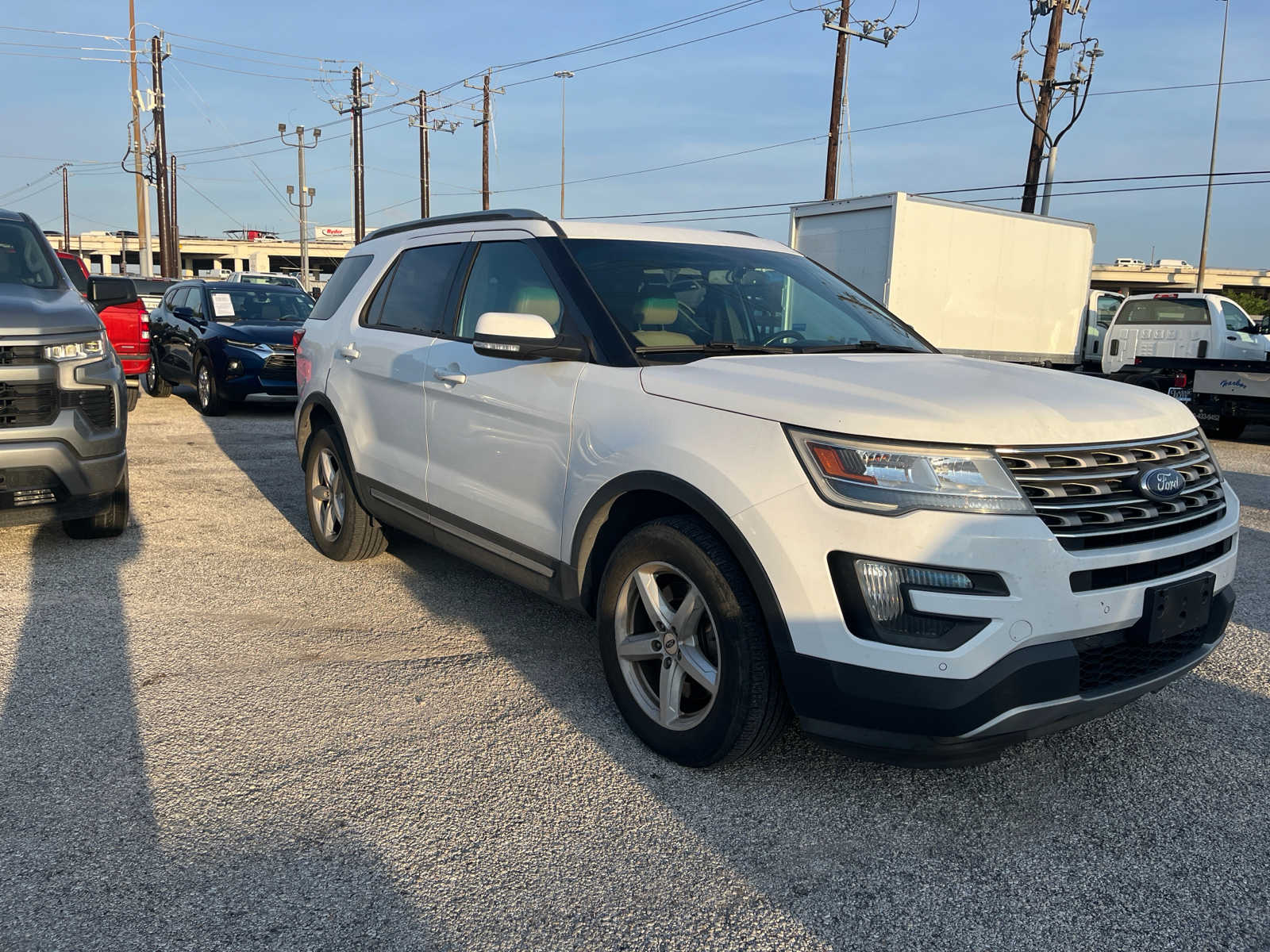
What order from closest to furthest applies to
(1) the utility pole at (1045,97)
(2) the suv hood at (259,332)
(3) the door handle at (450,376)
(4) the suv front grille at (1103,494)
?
1. (4) the suv front grille at (1103,494)
2. (3) the door handle at (450,376)
3. (2) the suv hood at (259,332)
4. (1) the utility pole at (1045,97)

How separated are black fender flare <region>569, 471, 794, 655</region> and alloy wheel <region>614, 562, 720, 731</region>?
8.7 inches

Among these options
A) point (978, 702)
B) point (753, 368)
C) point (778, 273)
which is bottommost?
point (978, 702)

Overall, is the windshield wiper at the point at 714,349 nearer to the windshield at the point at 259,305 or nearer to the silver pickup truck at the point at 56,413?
the silver pickup truck at the point at 56,413

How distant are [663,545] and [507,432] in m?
1.06

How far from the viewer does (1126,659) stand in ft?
9.12

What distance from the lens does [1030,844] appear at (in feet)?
9.30

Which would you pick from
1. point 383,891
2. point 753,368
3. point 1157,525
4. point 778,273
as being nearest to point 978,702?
point 1157,525

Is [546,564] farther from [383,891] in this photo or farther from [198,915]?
[198,915]

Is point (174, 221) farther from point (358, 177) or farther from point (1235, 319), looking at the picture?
point (1235, 319)

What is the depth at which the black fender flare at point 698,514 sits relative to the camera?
9.07 feet

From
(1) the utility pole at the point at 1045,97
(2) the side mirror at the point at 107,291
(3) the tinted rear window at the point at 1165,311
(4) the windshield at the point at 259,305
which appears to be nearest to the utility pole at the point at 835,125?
(1) the utility pole at the point at 1045,97

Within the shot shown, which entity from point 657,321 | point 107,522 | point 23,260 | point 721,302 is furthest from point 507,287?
point 23,260

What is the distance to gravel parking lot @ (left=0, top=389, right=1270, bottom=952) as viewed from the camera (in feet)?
8.05

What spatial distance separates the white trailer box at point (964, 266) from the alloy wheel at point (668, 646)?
1145 centimetres
